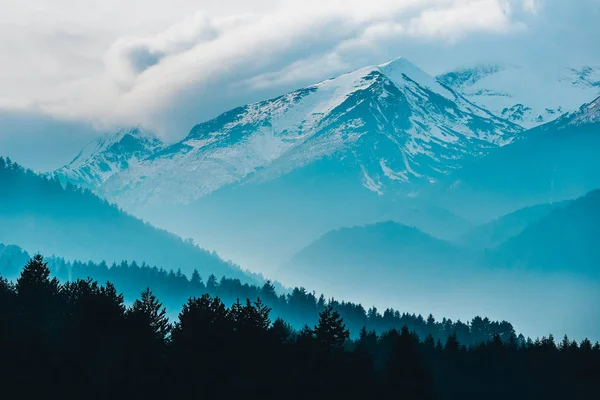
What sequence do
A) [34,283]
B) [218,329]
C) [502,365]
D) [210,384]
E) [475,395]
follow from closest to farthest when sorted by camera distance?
[210,384] → [218,329] → [34,283] → [475,395] → [502,365]

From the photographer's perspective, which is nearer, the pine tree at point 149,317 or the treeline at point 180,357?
the treeline at point 180,357

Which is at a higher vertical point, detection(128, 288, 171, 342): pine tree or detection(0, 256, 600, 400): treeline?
detection(128, 288, 171, 342): pine tree

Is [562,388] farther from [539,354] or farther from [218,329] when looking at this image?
[218,329]

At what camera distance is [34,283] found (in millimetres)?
105750

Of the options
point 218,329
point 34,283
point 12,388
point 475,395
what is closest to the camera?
point 12,388

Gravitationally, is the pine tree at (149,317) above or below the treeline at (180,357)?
above

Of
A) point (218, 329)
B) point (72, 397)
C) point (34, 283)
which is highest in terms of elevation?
point (34, 283)

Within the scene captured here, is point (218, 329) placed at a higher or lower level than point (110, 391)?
higher

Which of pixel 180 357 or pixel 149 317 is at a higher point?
pixel 149 317

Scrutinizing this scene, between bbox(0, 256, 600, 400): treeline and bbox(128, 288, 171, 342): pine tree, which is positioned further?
bbox(128, 288, 171, 342): pine tree

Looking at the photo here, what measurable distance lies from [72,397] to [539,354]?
291 ft

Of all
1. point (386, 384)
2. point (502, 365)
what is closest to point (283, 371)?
point (386, 384)

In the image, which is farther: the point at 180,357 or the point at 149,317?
the point at 149,317

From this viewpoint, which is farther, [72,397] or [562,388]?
[562,388]
